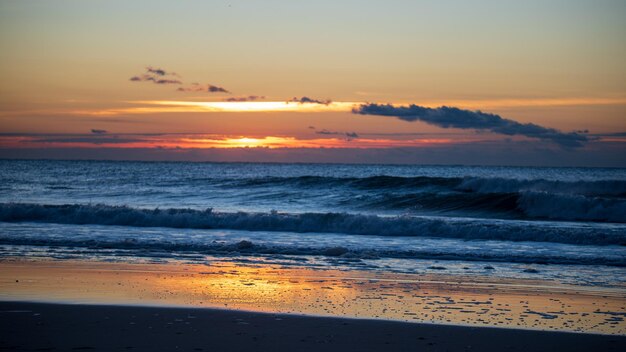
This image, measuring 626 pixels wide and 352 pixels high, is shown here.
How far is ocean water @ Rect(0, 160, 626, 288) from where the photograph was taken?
46.2 feet

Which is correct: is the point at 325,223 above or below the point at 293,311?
below

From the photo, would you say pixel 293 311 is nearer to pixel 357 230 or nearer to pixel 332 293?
pixel 332 293

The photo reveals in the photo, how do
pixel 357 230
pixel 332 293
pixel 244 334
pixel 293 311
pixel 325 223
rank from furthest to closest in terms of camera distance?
pixel 325 223, pixel 357 230, pixel 332 293, pixel 293 311, pixel 244 334

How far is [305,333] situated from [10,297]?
15.6 ft

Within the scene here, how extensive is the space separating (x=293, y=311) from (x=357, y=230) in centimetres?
1285

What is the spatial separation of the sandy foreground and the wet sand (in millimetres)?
13

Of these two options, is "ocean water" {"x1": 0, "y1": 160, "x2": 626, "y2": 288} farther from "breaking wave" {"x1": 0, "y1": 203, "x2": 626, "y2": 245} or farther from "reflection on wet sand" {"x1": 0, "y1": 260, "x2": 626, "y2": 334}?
"reflection on wet sand" {"x1": 0, "y1": 260, "x2": 626, "y2": 334}

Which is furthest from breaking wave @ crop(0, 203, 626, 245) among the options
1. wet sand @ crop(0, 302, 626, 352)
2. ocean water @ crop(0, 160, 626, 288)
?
wet sand @ crop(0, 302, 626, 352)

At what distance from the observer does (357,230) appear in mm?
21359

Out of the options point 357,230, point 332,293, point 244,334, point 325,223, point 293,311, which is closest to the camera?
point 244,334

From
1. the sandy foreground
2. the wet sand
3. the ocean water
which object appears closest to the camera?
the wet sand

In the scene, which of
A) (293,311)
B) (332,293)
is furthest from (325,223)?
(293,311)

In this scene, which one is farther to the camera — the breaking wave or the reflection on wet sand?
the breaking wave

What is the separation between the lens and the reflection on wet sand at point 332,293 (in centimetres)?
852
